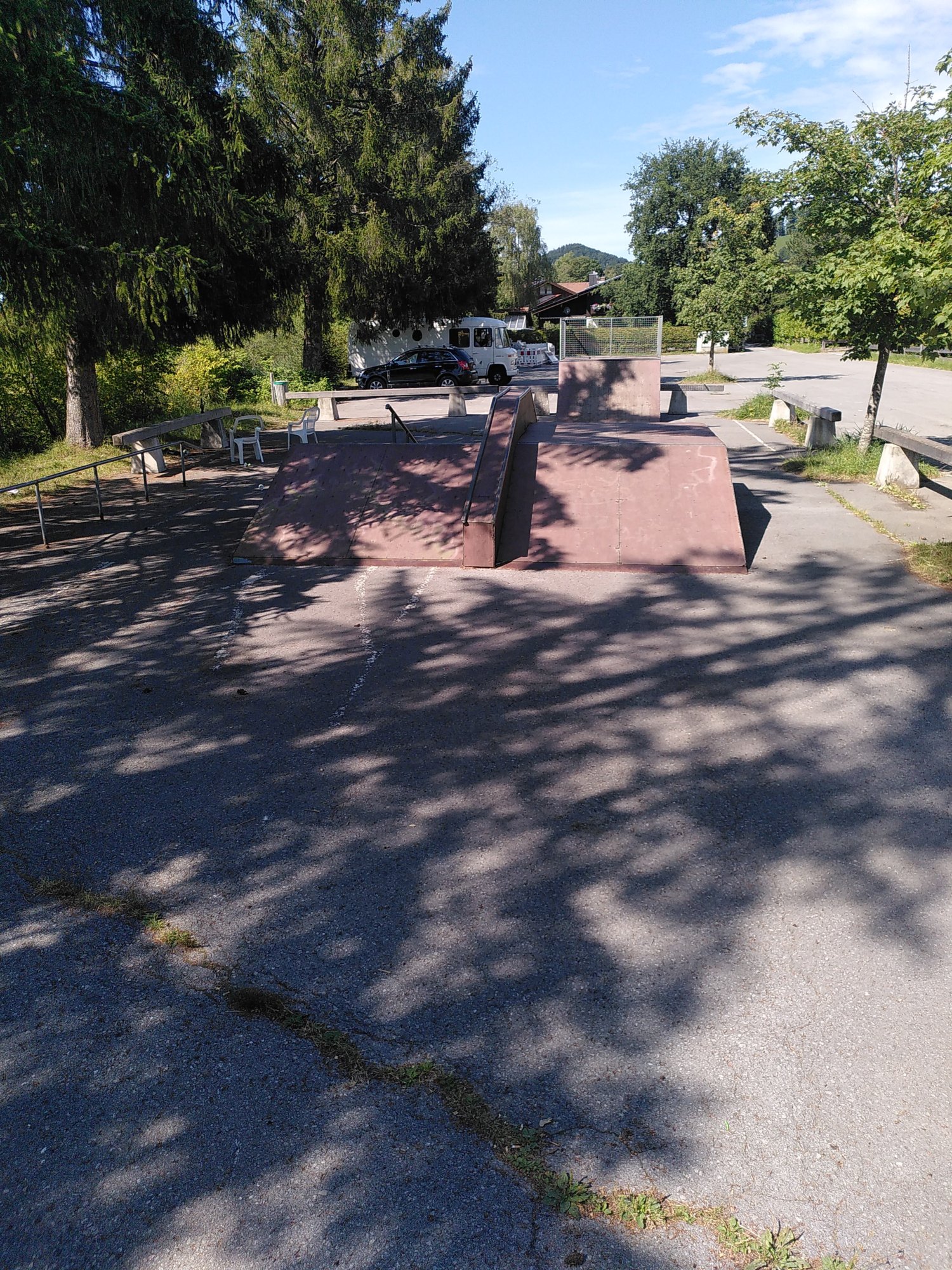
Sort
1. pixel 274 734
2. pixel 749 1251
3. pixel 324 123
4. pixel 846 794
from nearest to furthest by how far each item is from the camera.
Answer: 1. pixel 749 1251
2. pixel 846 794
3. pixel 274 734
4. pixel 324 123

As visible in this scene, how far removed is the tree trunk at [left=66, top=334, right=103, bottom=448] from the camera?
51.0 ft

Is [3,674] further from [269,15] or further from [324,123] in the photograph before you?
[269,15]

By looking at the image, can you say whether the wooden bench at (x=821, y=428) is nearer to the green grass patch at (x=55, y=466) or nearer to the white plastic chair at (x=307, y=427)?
the white plastic chair at (x=307, y=427)

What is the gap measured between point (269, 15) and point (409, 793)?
97.6 ft

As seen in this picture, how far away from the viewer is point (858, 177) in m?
12.4

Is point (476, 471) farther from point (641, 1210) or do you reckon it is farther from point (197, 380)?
point (197, 380)

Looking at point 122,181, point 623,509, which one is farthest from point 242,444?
point 623,509

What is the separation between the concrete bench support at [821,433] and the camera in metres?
15.2

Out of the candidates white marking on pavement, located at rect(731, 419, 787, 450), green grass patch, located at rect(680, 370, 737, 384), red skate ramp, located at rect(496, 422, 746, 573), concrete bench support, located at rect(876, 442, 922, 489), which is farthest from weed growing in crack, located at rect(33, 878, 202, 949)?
green grass patch, located at rect(680, 370, 737, 384)

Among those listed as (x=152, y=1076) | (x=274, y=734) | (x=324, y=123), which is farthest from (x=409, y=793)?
(x=324, y=123)

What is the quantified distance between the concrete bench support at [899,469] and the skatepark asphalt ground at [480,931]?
5291 mm

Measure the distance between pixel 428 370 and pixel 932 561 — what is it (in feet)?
76.6

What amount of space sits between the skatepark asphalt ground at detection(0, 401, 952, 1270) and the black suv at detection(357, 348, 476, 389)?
23.6 metres

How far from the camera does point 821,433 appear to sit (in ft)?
50.2
